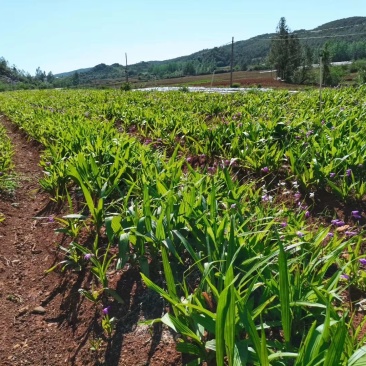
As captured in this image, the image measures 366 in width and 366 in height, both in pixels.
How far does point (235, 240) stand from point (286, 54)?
182 ft

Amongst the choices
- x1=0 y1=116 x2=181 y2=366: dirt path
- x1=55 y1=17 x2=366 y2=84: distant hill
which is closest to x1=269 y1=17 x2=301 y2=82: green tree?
x1=55 y1=17 x2=366 y2=84: distant hill

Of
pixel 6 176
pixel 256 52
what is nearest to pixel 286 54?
pixel 6 176

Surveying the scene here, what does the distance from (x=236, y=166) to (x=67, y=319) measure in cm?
249

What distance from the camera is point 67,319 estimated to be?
224 cm

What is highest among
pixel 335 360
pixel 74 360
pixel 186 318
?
pixel 335 360

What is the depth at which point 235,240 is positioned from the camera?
76.8 inches

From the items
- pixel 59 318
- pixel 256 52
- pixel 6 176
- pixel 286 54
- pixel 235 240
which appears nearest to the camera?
pixel 235 240

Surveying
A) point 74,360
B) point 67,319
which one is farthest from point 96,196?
point 74,360

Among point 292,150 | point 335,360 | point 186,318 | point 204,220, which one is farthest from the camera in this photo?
point 292,150

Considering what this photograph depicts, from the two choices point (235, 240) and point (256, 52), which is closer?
point (235, 240)

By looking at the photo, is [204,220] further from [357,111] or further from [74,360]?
[357,111]

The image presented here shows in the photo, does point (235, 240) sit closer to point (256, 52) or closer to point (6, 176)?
point (6, 176)

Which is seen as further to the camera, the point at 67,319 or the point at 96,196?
the point at 96,196

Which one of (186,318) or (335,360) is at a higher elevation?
(335,360)
